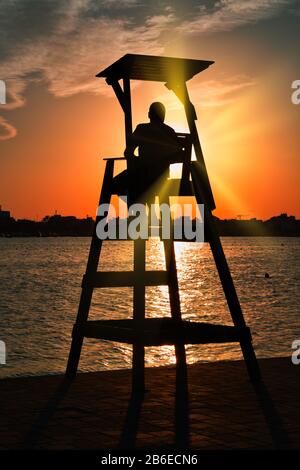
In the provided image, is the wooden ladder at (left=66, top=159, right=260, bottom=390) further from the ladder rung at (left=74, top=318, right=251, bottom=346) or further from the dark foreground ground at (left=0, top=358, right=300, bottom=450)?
the dark foreground ground at (left=0, top=358, right=300, bottom=450)

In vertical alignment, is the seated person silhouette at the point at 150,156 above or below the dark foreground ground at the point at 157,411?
above

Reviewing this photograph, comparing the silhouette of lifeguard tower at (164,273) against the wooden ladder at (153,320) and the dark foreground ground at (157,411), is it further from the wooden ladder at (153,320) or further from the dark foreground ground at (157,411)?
the dark foreground ground at (157,411)

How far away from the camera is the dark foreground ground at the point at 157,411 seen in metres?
6.71

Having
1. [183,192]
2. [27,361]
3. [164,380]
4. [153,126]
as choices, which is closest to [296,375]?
[164,380]

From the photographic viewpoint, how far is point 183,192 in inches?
373

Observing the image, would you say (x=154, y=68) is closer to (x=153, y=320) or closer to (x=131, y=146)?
(x=131, y=146)

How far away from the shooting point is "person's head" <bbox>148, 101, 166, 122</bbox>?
968cm

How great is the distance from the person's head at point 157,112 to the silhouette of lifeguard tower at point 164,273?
0.90 ft

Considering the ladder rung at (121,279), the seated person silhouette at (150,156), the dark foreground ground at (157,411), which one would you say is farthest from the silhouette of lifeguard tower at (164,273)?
the dark foreground ground at (157,411)

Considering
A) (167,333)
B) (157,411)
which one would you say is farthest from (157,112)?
(157,411)

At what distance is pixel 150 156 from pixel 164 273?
1.48 metres
